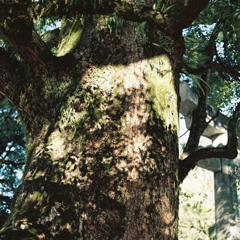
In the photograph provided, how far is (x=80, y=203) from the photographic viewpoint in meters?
1.99

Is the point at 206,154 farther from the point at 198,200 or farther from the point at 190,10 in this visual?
the point at 198,200

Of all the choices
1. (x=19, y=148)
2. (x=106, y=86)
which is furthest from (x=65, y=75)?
(x=19, y=148)

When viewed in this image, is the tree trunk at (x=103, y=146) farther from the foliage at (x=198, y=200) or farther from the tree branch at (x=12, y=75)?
the foliage at (x=198, y=200)

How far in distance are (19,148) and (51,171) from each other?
10590mm

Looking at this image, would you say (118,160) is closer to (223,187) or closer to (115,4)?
(115,4)

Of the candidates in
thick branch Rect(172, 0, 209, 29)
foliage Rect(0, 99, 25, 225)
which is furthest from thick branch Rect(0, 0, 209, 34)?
foliage Rect(0, 99, 25, 225)

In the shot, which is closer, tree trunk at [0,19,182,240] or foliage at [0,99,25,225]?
tree trunk at [0,19,182,240]

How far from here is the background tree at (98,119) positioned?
1.99 metres

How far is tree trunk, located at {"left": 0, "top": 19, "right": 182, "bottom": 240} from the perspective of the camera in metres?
1.96

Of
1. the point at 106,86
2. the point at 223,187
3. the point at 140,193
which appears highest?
the point at 223,187

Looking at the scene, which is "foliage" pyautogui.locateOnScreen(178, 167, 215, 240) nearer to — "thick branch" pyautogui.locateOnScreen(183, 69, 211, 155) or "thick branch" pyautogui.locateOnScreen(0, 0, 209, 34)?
"thick branch" pyautogui.locateOnScreen(183, 69, 211, 155)

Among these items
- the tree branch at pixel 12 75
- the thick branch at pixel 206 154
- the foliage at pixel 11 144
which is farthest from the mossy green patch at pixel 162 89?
the foliage at pixel 11 144

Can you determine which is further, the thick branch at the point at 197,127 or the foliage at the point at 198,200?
the foliage at the point at 198,200

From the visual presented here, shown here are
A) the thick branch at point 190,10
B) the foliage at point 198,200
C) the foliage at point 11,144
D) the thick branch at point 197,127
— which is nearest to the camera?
the thick branch at point 190,10
